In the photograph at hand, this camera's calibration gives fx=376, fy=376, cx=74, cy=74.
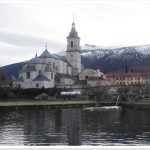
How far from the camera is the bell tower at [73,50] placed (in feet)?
364

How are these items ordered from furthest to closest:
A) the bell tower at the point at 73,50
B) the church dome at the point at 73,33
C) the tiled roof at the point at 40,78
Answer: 1. the church dome at the point at 73,33
2. the bell tower at the point at 73,50
3. the tiled roof at the point at 40,78

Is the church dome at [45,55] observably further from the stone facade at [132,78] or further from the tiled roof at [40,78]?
the stone facade at [132,78]

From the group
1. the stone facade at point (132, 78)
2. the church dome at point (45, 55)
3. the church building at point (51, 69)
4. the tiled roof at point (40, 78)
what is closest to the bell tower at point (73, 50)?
the church building at point (51, 69)

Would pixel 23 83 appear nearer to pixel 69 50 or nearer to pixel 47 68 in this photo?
pixel 47 68

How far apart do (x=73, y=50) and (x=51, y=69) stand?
546 inches

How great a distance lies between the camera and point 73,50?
4370 inches

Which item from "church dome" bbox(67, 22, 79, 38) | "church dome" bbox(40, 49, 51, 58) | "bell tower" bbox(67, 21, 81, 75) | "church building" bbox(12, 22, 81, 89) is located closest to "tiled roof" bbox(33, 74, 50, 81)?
"church building" bbox(12, 22, 81, 89)

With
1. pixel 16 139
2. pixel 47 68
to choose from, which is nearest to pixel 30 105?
pixel 47 68

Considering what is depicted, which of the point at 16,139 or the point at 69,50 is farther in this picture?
the point at 69,50

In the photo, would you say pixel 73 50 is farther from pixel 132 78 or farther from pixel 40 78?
pixel 132 78

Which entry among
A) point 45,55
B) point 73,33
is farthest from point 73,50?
point 45,55

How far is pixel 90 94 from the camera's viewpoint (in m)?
90.3

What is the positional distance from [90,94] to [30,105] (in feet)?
89.4

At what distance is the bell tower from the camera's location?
110875 millimetres
